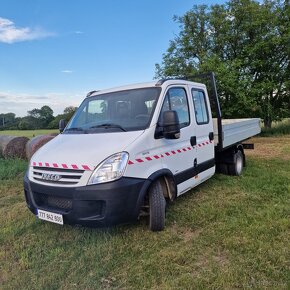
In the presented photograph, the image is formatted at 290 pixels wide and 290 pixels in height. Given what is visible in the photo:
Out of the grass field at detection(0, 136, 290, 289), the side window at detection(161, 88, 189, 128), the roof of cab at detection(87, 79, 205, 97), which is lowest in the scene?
the grass field at detection(0, 136, 290, 289)

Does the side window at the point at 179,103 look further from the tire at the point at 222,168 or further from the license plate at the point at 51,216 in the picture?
the tire at the point at 222,168

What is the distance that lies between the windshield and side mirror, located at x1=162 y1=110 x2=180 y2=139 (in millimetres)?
236

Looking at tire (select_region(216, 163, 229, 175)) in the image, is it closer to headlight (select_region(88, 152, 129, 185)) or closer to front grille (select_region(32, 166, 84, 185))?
headlight (select_region(88, 152, 129, 185))

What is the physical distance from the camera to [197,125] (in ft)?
17.1

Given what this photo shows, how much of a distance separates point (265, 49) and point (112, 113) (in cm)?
1562

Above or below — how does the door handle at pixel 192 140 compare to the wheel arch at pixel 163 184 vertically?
above

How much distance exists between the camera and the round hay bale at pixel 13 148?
405 inches

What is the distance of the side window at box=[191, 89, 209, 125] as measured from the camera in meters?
5.28

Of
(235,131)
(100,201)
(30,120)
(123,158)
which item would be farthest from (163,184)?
(30,120)

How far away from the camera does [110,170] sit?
3496mm

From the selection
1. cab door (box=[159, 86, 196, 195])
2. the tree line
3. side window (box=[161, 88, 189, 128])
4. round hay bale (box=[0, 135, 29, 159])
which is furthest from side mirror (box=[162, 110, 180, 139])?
the tree line

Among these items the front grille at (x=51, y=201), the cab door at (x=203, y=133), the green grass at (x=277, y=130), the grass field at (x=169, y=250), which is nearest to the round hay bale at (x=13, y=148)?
the grass field at (x=169, y=250)

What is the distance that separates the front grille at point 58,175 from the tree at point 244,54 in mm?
14348

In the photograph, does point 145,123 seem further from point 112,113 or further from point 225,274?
point 225,274
